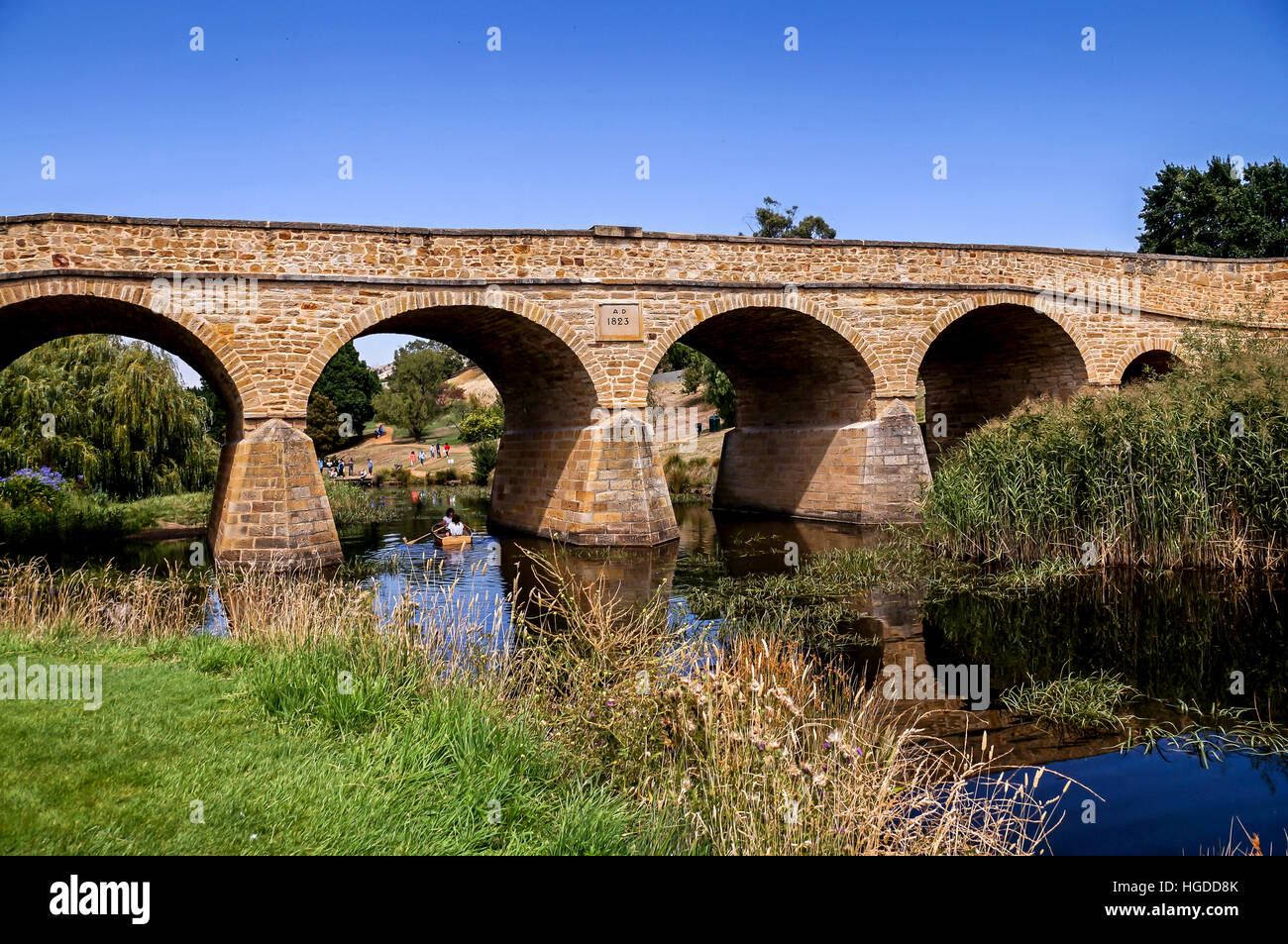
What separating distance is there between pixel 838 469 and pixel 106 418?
679 inches

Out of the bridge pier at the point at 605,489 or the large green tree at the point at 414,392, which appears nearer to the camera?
the bridge pier at the point at 605,489

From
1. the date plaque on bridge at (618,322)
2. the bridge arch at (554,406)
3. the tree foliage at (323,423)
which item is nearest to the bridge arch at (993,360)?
the date plaque on bridge at (618,322)

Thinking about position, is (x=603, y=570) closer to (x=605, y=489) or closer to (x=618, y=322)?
(x=605, y=489)

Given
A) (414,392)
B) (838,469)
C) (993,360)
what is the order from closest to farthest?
(838,469), (993,360), (414,392)

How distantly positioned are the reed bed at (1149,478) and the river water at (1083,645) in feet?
1.84

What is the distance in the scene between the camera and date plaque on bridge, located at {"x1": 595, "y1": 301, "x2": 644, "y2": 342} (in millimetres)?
15672

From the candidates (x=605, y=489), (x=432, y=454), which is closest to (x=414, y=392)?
(x=432, y=454)

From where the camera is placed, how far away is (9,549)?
16.1 metres

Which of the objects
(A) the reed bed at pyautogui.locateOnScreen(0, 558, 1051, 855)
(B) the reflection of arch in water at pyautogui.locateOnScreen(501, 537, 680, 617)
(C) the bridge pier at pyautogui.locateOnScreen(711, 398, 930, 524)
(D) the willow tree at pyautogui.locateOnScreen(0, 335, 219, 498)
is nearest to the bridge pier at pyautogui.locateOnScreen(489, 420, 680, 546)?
(B) the reflection of arch in water at pyautogui.locateOnScreen(501, 537, 680, 617)

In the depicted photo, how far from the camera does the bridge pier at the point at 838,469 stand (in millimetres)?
17438

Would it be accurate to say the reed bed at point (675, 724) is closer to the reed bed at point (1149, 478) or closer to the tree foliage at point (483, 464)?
the reed bed at point (1149, 478)

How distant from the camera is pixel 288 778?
160 inches
